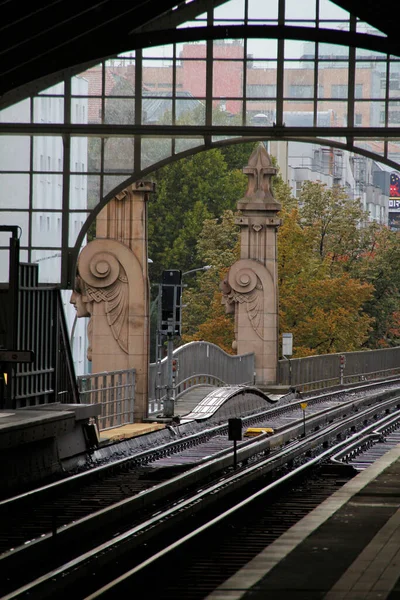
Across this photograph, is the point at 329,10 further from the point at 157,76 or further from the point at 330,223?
the point at 330,223

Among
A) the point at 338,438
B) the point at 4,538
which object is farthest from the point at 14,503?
the point at 338,438

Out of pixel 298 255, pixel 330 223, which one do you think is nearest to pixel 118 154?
pixel 298 255

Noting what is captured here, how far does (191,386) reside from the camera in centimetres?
3419

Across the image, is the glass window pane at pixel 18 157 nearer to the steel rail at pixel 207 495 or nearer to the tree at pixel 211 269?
the steel rail at pixel 207 495

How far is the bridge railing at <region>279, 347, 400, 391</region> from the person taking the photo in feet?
146

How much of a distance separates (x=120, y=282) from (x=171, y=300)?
1.43m

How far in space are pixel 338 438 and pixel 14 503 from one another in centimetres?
1273

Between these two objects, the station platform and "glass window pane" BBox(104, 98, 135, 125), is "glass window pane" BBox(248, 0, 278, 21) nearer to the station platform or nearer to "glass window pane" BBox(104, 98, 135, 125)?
"glass window pane" BBox(104, 98, 135, 125)

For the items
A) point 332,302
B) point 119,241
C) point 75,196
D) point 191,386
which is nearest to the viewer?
point 75,196

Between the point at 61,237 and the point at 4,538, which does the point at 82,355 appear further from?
the point at 4,538

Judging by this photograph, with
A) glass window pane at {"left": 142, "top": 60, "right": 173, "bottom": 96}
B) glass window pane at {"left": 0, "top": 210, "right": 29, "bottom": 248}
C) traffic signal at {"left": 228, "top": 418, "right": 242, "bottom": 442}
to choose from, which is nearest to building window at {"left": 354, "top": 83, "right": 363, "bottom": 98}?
glass window pane at {"left": 142, "top": 60, "right": 173, "bottom": 96}

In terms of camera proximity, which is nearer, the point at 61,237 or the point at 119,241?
the point at 61,237

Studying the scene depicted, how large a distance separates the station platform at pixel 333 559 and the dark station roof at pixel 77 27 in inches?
268

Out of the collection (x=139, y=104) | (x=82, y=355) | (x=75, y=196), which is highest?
(x=139, y=104)
